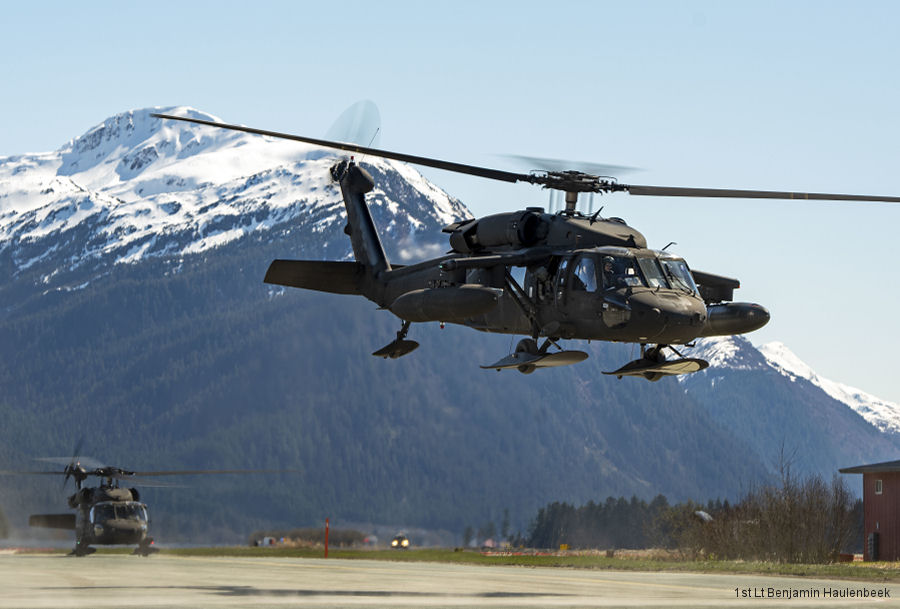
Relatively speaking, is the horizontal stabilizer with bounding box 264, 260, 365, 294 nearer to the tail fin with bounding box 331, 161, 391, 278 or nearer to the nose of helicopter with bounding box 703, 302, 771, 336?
the tail fin with bounding box 331, 161, 391, 278

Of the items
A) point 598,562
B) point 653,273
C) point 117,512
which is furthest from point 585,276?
point 117,512

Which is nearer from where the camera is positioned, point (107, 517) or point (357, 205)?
point (357, 205)

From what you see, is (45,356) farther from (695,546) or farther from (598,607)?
(598,607)

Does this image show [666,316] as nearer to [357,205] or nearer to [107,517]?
[357,205]

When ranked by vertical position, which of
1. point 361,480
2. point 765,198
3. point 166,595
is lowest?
point 166,595

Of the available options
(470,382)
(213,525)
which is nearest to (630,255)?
(213,525)

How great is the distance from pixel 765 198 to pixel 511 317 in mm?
6983

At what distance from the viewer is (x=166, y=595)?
99.6ft

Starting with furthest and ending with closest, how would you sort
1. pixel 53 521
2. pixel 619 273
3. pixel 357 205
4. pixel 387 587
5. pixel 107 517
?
pixel 53 521
pixel 107 517
pixel 357 205
pixel 387 587
pixel 619 273

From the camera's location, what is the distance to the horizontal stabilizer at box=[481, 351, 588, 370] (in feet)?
101

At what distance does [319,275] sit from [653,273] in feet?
37.6

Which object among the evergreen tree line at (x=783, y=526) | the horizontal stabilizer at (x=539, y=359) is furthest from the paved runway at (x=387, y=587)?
the evergreen tree line at (x=783, y=526)

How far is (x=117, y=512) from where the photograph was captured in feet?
194

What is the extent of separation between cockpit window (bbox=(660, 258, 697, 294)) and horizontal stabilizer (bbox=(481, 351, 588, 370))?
2.75 meters
